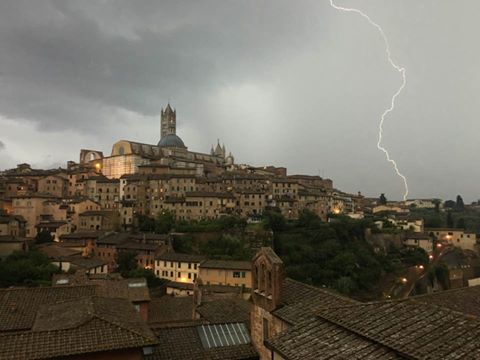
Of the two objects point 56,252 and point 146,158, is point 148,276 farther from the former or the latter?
point 146,158

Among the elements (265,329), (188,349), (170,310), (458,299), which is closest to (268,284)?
(265,329)

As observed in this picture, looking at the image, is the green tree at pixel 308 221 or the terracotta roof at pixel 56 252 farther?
the green tree at pixel 308 221

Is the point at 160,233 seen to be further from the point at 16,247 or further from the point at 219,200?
the point at 16,247

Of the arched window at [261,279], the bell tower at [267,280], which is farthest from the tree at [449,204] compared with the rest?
the arched window at [261,279]

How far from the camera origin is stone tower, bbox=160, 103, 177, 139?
132250 millimetres

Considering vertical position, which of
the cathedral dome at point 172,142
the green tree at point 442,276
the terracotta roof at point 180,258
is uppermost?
the cathedral dome at point 172,142

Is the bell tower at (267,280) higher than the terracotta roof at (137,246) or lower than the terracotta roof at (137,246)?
higher

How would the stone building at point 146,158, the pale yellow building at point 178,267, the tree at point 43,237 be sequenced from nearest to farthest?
the pale yellow building at point 178,267 → the tree at point 43,237 → the stone building at point 146,158

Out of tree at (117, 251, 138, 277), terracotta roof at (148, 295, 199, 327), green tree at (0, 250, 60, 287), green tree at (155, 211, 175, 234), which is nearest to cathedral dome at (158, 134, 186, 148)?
green tree at (155, 211, 175, 234)

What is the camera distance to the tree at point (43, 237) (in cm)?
5625

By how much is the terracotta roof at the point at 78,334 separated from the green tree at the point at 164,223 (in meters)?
49.7

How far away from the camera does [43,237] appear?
56.9 m

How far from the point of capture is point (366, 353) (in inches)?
340

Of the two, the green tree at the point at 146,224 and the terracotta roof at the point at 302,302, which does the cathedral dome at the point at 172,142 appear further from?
the terracotta roof at the point at 302,302
